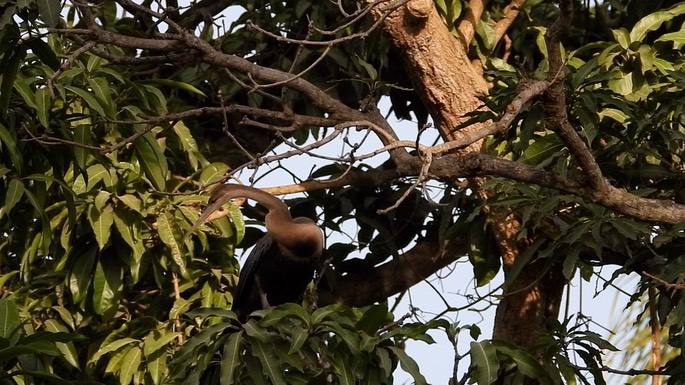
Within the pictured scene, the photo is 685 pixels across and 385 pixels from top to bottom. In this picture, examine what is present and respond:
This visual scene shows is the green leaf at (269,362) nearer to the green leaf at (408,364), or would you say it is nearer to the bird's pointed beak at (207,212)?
the green leaf at (408,364)

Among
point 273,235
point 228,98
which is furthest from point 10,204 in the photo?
point 228,98

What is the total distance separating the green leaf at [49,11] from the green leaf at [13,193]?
0.52 m

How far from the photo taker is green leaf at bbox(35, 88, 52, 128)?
2.77 metres

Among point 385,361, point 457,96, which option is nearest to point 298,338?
point 385,361

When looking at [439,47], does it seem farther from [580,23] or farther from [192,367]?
[192,367]

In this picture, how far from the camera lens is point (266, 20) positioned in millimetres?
4426

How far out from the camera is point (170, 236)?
3.43m

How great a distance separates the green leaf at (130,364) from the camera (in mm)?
3369

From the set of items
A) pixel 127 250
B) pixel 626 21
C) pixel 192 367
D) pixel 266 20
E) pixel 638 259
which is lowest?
pixel 192 367

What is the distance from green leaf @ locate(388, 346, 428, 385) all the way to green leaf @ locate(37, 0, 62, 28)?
96 centimetres

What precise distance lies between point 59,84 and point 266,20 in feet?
5.15

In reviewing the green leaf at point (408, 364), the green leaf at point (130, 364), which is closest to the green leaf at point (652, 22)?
the green leaf at point (408, 364)

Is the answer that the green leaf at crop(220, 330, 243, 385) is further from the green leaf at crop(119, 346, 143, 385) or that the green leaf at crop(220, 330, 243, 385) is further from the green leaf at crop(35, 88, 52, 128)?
the green leaf at crop(119, 346, 143, 385)

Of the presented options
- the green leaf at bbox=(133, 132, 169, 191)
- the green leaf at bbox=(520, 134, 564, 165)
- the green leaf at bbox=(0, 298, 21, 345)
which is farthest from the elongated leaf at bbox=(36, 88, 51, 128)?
the green leaf at bbox=(520, 134, 564, 165)
